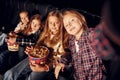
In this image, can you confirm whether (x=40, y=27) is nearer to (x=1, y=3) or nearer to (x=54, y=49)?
(x=54, y=49)

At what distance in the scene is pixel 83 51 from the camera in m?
2.38

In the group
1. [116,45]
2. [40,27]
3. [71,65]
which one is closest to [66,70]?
[71,65]

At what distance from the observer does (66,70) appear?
2621 mm

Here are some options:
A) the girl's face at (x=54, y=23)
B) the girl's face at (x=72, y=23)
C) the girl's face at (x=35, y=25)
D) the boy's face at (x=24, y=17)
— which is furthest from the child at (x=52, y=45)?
the boy's face at (x=24, y=17)

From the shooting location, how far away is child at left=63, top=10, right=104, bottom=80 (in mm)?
2338

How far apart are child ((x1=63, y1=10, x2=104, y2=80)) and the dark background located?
0.46m

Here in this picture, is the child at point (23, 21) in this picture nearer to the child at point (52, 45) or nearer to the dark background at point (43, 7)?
the dark background at point (43, 7)

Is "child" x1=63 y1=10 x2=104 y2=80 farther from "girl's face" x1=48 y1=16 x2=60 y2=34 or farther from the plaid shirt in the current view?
"girl's face" x1=48 y1=16 x2=60 y2=34

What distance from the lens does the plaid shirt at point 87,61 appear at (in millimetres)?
2332

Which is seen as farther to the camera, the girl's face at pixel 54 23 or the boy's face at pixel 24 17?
the boy's face at pixel 24 17

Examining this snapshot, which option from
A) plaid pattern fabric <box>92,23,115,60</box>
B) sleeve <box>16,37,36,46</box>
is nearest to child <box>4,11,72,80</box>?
sleeve <box>16,37,36,46</box>

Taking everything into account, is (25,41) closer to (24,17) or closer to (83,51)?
(24,17)

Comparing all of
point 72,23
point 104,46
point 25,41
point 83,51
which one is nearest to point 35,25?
point 25,41

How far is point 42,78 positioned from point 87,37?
65cm
